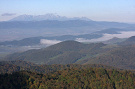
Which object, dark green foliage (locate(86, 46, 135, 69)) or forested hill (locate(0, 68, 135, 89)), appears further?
dark green foliage (locate(86, 46, 135, 69))

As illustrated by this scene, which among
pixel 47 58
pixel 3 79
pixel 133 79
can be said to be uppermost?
pixel 3 79

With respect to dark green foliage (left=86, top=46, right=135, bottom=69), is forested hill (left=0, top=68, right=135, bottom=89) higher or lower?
higher

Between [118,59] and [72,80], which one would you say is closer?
[72,80]

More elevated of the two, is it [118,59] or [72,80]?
[72,80]

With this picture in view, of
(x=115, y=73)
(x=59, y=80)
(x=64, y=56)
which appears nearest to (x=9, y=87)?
(x=59, y=80)

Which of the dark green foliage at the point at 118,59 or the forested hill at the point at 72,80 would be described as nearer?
the forested hill at the point at 72,80

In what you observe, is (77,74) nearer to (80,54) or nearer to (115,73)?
(115,73)

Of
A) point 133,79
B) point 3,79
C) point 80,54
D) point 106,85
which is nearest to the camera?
point 3,79

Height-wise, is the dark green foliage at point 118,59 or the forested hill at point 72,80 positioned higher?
the forested hill at point 72,80
